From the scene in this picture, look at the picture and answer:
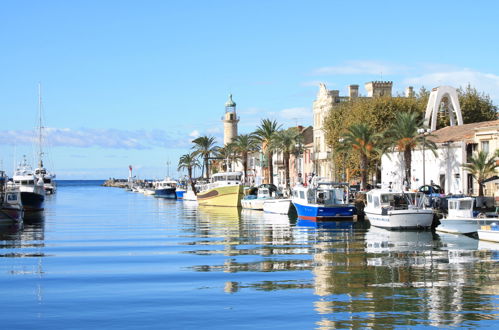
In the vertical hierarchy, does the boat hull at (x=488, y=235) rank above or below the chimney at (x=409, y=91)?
below

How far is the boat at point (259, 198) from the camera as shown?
88.0 metres

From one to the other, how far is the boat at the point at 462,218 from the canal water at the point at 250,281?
2.71 ft

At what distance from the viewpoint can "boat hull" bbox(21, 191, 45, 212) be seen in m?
83.9

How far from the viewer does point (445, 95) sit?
82625 millimetres

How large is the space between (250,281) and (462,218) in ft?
70.6

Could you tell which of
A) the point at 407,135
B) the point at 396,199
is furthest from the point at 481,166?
the point at 396,199

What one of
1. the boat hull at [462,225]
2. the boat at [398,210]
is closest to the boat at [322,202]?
the boat at [398,210]

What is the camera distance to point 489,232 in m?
42.0

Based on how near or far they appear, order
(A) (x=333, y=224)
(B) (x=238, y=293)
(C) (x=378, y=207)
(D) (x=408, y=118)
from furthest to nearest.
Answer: (D) (x=408, y=118), (A) (x=333, y=224), (C) (x=378, y=207), (B) (x=238, y=293)

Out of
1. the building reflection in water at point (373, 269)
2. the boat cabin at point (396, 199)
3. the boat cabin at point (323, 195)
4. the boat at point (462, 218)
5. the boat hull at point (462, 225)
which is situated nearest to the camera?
the building reflection in water at point (373, 269)

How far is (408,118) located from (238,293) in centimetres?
4313

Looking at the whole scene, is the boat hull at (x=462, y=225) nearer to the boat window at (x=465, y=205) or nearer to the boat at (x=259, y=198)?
the boat window at (x=465, y=205)

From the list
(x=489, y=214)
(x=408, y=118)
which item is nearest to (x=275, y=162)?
(x=408, y=118)

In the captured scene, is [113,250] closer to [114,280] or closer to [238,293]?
[114,280]
